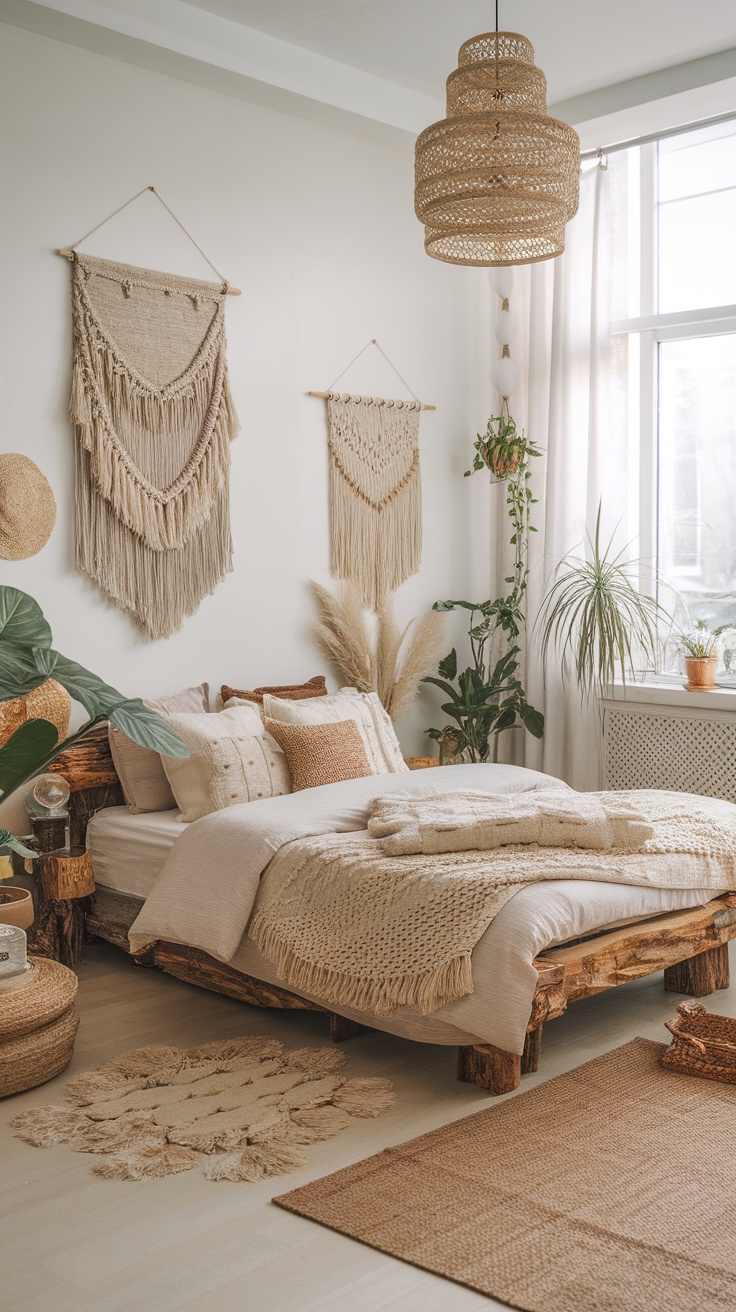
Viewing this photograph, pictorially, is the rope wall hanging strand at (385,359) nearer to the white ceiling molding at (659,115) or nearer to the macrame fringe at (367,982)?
the white ceiling molding at (659,115)

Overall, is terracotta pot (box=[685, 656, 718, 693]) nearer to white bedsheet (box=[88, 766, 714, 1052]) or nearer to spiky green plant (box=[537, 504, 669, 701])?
spiky green plant (box=[537, 504, 669, 701])

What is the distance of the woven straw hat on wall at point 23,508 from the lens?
393cm

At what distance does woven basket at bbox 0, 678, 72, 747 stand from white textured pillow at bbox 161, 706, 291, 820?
1.15ft

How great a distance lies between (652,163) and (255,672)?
2.86 m

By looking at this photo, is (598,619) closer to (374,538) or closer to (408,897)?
(374,538)

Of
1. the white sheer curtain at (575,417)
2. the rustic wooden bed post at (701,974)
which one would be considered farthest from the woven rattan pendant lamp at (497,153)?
the rustic wooden bed post at (701,974)

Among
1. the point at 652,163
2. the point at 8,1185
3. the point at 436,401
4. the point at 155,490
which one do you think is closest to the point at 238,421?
the point at 155,490

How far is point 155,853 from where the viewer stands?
12.6 ft

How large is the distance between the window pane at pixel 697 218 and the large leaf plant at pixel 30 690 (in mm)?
3450

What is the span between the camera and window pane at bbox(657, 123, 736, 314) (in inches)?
201

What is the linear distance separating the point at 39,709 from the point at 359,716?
1.20 m

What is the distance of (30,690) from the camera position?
292cm

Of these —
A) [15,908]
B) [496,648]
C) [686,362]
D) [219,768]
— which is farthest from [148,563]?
[686,362]

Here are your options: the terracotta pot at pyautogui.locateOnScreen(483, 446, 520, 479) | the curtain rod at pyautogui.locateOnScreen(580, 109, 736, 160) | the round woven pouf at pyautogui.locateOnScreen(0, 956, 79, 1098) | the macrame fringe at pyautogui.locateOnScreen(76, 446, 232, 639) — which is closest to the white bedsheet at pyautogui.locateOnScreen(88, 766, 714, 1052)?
the round woven pouf at pyautogui.locateOnScreen(0, 956, 79, 1098)
